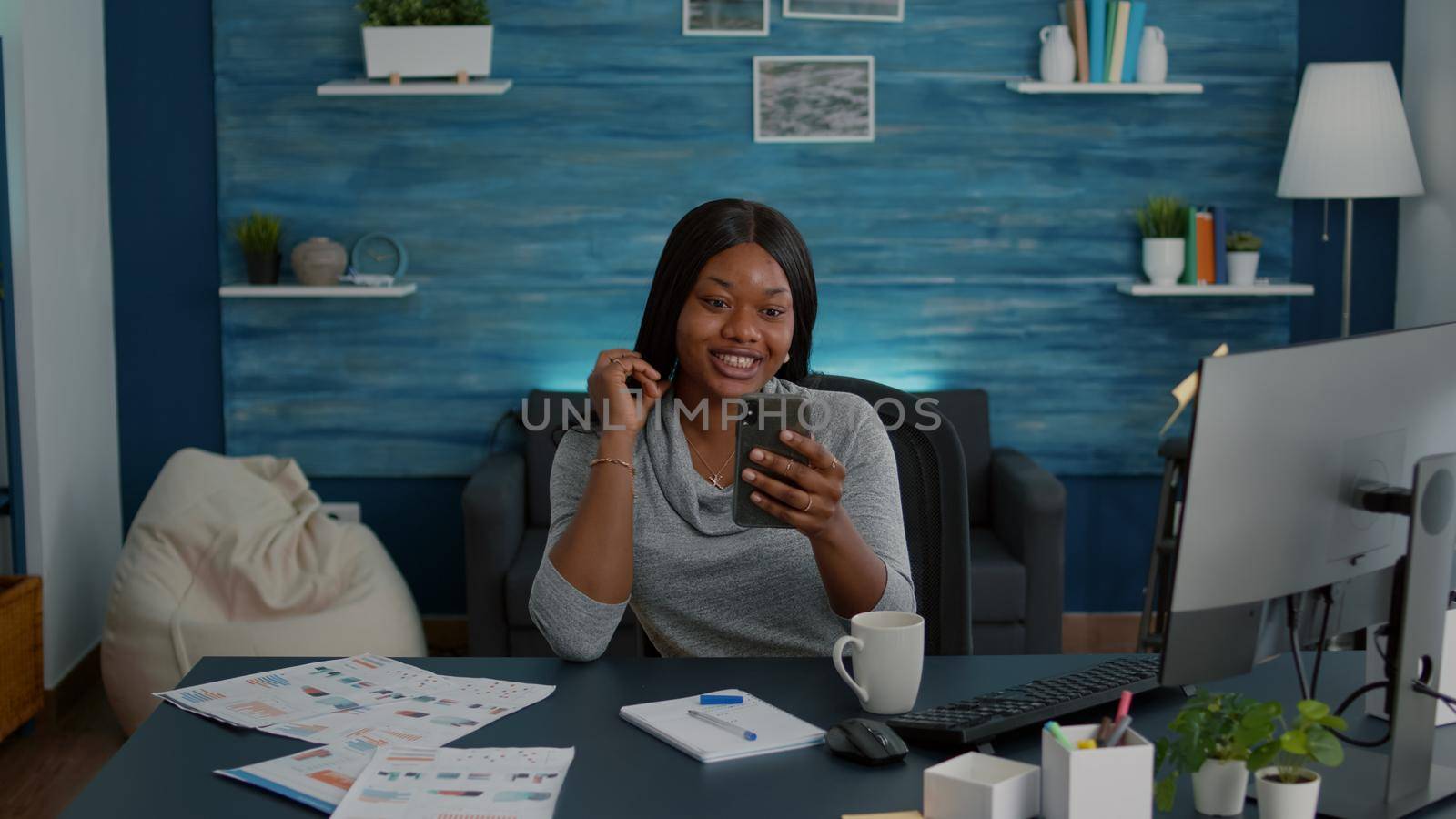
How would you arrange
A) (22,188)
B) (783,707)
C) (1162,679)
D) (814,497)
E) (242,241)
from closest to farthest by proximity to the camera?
(1162,679)
(783,707)
(814,497)
(22,188)
(242,241)

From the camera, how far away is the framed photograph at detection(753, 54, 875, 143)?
4023 millimetres

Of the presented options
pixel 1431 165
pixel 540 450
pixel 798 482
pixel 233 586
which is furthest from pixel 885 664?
pixel 1431 165

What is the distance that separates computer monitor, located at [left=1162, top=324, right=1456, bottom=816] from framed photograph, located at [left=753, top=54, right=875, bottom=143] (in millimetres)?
2854

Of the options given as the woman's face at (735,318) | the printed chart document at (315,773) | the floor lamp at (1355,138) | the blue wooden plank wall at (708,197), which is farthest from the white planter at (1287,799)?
the blue wooden plank wall at (708,197)

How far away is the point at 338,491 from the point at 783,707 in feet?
9.86

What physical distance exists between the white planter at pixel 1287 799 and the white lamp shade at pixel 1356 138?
293 cm

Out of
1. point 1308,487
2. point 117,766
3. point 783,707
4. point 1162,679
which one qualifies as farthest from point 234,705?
point 1308,487

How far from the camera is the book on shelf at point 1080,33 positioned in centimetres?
392

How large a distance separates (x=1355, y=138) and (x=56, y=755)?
3.68 m

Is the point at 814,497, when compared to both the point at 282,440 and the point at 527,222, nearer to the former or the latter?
the point at 527,222

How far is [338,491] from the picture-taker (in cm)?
418

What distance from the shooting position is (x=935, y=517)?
1947 mm

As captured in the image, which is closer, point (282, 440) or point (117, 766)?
point (117, 766)

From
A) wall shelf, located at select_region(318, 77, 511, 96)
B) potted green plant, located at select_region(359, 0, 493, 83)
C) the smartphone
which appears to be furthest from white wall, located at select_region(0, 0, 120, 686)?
the smartphone
